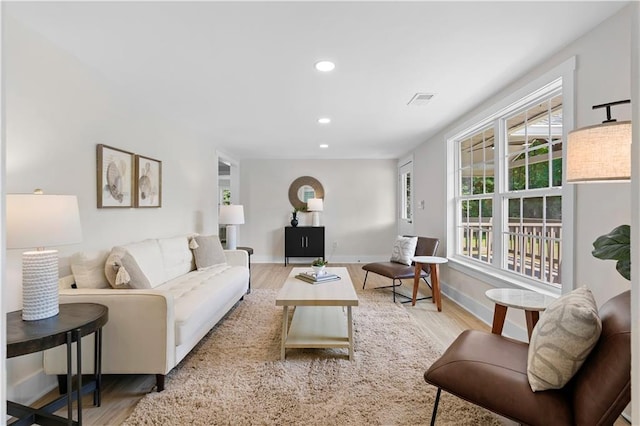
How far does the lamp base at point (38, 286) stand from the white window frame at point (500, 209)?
315 cm

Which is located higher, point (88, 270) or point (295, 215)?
point (295, 215)

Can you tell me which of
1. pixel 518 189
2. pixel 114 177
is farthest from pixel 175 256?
pixel 518 189

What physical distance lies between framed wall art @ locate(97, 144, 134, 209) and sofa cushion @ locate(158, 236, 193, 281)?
526 millimetres

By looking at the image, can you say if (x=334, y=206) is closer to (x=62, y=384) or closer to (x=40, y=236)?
(x=62, y=384)

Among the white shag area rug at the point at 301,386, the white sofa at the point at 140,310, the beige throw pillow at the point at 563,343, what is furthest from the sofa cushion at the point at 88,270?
the beige throw pillow at the point at 563,343

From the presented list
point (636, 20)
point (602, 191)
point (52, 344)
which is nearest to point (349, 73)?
point (602, 191)

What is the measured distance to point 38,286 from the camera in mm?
1635

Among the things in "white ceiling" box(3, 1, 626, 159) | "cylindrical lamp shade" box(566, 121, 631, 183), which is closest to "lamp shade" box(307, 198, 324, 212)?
"white ceiling" box(3, 1, 626, 159)

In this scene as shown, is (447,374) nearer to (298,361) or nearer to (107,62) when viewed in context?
(298,361)

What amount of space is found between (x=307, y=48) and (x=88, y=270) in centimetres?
215

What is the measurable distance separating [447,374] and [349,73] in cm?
213

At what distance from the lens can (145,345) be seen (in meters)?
1.92

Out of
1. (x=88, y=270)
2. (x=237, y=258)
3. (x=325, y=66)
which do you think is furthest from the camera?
(x=237, y=258)

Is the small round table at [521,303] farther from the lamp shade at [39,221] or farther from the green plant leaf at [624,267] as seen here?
the lamp shade at [39,221]
